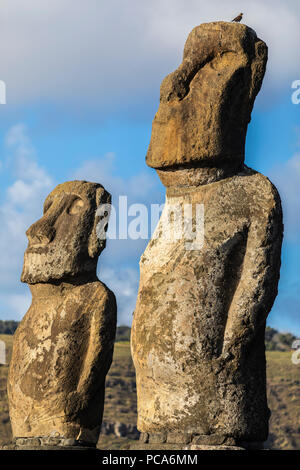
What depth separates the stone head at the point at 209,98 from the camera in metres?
10.1

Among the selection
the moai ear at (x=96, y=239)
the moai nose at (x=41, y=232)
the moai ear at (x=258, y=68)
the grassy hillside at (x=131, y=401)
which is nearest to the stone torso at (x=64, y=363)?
the moai ear at (x=96, y=239)

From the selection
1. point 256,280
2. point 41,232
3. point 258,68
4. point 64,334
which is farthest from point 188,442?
point 258,68

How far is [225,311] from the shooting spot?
32.1 feet

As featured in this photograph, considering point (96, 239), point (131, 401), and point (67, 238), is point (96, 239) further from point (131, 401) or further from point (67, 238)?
point (131, 401)

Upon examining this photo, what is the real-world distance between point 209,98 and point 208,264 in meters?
1.54

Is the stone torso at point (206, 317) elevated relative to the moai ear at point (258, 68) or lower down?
lower down

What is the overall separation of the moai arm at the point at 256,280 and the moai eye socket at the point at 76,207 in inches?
91.0

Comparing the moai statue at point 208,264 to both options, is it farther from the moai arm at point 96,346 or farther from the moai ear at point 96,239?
the moai ear at point 96,239

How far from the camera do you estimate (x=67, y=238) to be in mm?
11352

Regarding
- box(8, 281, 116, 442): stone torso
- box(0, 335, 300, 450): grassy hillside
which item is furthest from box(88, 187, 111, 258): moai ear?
box(0, 335, 300, 450): grassy hillside

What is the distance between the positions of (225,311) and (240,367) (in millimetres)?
508

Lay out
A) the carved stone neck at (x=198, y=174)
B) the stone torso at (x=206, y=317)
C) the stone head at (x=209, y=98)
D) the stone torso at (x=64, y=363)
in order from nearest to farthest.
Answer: the stone torso at (x=206, y=317) → the stone head at (x=209, y=98) → the carved stone neck at (x=198, y=174) → the stone torso at (x=64, y=363)
